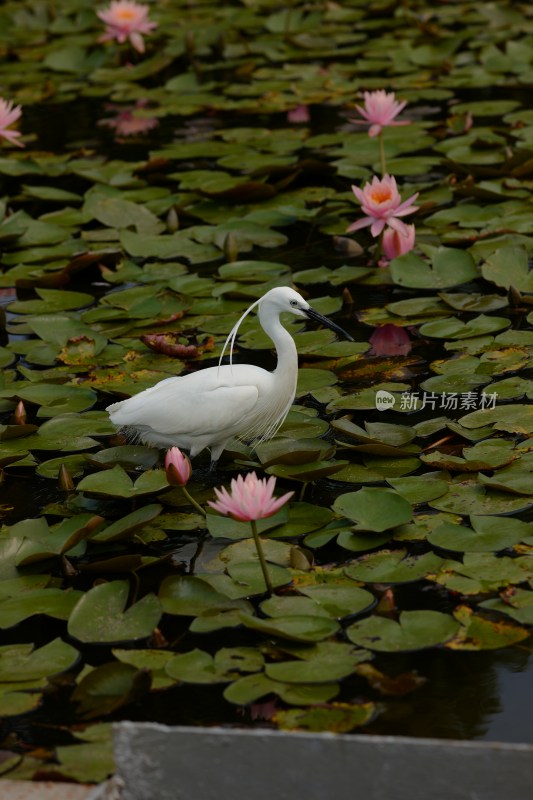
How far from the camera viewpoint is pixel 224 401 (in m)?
3.53

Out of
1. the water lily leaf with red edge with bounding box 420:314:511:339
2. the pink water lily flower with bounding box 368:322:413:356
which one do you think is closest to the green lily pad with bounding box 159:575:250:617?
the pink water lily flower with bounding box 368:322:413:356

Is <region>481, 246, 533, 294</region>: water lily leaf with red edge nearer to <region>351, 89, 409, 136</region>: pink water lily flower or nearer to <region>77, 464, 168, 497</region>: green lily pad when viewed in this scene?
<region>351, 89, 409, 136</region>: pink water lily flower

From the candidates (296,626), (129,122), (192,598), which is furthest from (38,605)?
(129,122)

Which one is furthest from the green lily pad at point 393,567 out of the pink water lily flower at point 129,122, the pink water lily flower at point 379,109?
the pink water lily flower at point 129,122

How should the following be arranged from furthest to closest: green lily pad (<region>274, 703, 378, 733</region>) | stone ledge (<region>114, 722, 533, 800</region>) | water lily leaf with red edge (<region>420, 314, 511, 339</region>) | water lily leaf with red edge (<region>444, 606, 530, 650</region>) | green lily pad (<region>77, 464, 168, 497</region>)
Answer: water lily leaf with red edge (<region>420, 314, 511, 339</region>)
green lily pad (<region>77, 464, 168, 497</region>)
water lily leaf with red edge (<region>444, 606, 530, 650</region>)
green lily pad (<region>274, 703, 378, 733</region>)
stone ledge (<region>114, 722, 533, 800</region>)

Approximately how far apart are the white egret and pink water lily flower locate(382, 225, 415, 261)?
4.03ft

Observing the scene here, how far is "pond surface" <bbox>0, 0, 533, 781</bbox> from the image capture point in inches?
102

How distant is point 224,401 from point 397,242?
5.07 ft

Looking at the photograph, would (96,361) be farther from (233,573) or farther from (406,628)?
(406,628)

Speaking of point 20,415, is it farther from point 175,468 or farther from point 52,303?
point 52,303

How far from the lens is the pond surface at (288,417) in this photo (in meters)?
2.59

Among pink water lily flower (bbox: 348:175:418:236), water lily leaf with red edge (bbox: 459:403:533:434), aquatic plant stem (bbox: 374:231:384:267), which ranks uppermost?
pink water lily flower (bbox: 348:175:418:236)

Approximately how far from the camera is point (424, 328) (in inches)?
171

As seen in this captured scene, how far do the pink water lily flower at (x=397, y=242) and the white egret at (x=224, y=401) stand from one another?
1.23 metres
